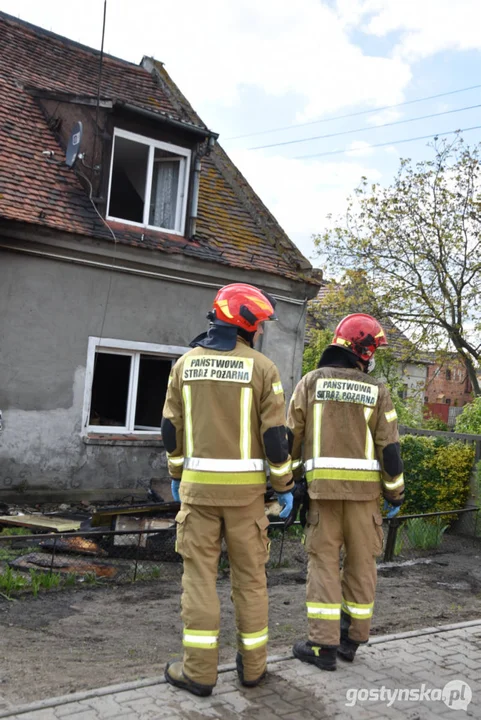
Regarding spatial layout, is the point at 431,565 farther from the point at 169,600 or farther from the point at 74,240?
the point at 74,240

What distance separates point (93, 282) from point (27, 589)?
5.04 meters

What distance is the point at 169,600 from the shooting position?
19.6 ft

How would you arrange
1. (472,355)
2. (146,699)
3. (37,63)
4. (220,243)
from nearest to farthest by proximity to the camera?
(146,699) → (220,243) → (37,63) → (472,355)

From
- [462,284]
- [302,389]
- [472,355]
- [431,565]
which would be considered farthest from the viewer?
[472,355]

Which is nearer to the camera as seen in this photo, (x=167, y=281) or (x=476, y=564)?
(x=476, y=564)

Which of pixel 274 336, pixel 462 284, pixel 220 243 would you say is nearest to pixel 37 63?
pixel 220 243

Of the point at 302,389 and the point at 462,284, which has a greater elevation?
the point at 462,284

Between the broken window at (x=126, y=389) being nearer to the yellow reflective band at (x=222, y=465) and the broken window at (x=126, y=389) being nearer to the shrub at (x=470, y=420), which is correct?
the shrub at (x=470, y=420)

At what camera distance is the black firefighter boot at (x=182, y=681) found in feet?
12.6

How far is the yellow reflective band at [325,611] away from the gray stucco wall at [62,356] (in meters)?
5.86

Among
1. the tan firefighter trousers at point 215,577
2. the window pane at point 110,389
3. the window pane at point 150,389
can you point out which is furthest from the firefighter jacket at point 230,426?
the window pane at point 150,389

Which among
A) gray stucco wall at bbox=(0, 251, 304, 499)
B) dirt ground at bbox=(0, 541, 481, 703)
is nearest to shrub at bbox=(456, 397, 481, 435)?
gray stucco wall at bbox=(0, 251, 304, 499)

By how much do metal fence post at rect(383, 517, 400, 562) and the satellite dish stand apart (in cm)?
662

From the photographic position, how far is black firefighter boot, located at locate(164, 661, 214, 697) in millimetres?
3848
